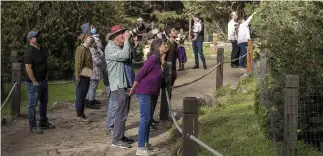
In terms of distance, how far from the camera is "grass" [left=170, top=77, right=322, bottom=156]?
6907mm

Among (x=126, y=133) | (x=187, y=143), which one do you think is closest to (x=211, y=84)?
(x=126, y=133)

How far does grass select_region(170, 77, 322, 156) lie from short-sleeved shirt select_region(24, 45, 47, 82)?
2189 millimetres

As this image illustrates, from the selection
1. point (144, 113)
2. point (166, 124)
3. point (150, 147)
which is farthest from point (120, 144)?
point (166, 124)

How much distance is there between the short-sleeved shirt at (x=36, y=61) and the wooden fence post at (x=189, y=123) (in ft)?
12.2

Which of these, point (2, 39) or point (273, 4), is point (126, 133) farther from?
point (2, 39)

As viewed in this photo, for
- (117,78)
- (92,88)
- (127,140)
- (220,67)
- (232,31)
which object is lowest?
(127,140)

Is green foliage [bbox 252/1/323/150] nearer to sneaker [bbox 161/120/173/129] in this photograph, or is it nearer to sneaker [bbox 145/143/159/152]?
sneaker [bbox 145/143/159/152]

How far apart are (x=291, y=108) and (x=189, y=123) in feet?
4.02

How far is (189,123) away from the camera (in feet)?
16.1

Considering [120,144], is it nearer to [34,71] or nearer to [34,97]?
[34,97]

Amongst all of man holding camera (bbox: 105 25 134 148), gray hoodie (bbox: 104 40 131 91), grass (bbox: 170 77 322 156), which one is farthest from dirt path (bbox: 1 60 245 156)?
gray hoodie (bbox: 104 40 131 91)

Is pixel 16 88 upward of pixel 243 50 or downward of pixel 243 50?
downward

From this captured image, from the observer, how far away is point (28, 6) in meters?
14.5

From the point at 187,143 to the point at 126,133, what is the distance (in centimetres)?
360
